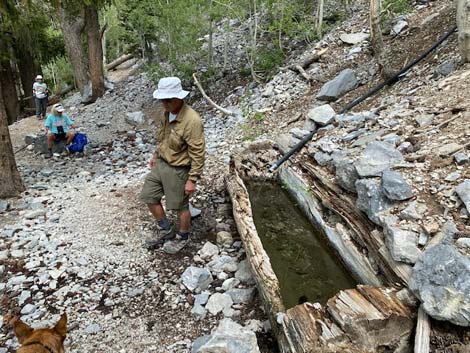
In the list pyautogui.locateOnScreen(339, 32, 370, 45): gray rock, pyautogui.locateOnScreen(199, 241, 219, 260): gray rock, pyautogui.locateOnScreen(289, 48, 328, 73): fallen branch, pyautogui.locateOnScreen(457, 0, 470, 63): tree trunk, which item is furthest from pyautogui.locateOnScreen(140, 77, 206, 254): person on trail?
pyautogui.locateOnScreen(339, 32, 370, 45): gray rock

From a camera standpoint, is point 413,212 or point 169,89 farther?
point 169,89

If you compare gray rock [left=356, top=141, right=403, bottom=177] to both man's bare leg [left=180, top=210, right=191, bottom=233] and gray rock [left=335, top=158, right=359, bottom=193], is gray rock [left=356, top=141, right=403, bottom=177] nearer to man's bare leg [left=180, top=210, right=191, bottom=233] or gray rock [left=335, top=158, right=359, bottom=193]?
gray rock [left=335, top=158, right=359, bottom=193]

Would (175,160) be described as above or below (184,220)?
above

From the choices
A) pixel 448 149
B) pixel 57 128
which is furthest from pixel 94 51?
pixel 448 149

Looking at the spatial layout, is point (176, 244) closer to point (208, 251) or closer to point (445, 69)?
point (208, 251)

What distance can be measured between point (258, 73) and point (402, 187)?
8.90 meters

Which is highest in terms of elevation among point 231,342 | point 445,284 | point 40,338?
point 40,338

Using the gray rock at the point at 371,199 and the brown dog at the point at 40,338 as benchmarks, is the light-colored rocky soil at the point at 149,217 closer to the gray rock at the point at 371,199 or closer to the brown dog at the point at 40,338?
the gray rock at the point at 371,199

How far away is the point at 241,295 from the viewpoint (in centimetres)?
441

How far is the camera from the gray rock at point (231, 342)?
3.42 m

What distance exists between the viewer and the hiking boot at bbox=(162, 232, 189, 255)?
17.2 ft

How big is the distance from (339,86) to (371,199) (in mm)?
5199

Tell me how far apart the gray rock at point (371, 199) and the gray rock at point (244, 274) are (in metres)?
1.51

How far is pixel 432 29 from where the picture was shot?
914 centimetres
